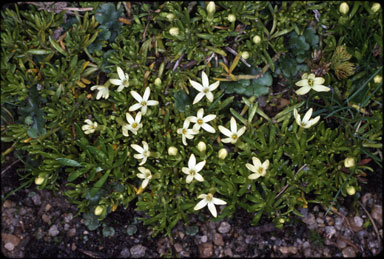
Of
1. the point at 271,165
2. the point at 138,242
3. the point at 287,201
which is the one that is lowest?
the point at 138,242

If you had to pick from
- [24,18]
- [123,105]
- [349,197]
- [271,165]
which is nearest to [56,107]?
[123,105]

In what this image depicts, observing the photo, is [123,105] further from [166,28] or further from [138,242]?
[138,242]

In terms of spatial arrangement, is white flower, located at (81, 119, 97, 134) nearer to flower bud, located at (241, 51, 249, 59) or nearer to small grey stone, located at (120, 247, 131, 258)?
small grey stone, located at (120, 247, 131, 258)

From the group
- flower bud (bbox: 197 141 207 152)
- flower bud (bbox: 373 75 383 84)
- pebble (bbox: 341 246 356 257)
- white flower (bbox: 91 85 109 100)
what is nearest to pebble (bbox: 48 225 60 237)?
white flower (bbox: 91 85 109 100)

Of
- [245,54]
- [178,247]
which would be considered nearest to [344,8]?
[245,54]

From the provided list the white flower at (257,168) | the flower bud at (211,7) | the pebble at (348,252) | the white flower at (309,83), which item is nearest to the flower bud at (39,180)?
the white flower at (257,168)

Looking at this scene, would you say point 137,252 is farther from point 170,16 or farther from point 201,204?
point 170,16

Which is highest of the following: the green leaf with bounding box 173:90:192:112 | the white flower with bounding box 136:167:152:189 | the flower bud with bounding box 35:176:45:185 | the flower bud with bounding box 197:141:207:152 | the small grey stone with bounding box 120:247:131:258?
the green leaf with bounding box 173:90:192:112
